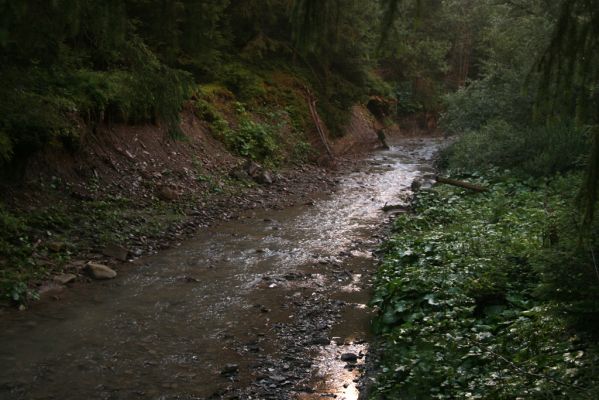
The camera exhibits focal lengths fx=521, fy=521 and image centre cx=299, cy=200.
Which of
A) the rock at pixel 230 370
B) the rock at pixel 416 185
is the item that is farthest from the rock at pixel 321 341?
the rock at pixel 416 185

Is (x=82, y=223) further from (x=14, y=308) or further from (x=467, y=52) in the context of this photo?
(x=467, y=52)

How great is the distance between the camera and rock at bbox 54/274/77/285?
7943 mm

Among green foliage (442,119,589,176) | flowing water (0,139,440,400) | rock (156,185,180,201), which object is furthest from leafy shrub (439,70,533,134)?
rock (156,185,180,201)

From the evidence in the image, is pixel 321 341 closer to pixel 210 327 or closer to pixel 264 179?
pixel 210 327

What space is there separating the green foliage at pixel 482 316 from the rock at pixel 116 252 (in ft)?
14.6

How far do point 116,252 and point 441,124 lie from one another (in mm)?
17075

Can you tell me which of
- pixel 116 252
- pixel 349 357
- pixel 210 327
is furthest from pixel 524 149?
pixel 116 252

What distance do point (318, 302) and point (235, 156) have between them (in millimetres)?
9478

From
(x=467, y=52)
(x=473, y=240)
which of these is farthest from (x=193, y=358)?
(x=467, y=52)

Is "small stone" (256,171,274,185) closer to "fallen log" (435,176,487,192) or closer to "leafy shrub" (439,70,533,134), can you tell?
"fallen log" (435,176,487,192)

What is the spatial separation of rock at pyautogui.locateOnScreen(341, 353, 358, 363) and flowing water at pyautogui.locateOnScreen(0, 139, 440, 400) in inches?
2.5

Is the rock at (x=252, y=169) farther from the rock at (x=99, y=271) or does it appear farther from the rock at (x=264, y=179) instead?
the rock at (x=99, y=271)

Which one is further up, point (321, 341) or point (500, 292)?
point (500, 292)

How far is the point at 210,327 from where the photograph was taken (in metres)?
6.91
